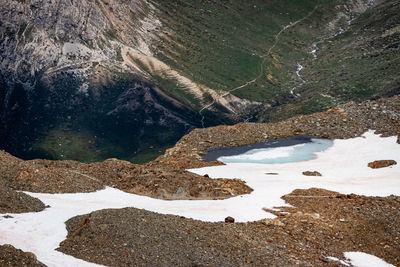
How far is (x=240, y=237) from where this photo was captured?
27750 mm

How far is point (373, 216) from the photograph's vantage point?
33.1m

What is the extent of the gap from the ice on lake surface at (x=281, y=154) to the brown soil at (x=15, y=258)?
104 feet

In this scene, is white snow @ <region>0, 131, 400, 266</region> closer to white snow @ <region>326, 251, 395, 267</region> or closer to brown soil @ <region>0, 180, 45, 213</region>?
brown soil @ <region>0, 180, 45, 213</region>

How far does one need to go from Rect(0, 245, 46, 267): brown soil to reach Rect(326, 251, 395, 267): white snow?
14827mm

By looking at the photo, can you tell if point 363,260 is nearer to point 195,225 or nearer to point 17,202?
point 195,225

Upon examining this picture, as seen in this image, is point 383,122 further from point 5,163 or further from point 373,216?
point 5,163

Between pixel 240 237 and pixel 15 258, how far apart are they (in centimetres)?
1145

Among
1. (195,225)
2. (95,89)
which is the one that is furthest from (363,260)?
(95,89)

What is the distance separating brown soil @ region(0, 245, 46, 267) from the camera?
2092cm

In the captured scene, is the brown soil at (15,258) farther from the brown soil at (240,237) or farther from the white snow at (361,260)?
the white snow at (361,260)

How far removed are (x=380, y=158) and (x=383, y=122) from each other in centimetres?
1089

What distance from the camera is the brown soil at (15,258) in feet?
68.6

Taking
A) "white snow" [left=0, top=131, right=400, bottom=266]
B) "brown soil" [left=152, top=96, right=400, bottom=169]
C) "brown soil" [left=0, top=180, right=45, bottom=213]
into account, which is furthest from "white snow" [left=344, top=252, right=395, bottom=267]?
"brown soil" [left=152, top=96, right=400, bottom=169]

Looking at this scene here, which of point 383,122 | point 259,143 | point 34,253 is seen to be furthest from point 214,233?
point 383,122
